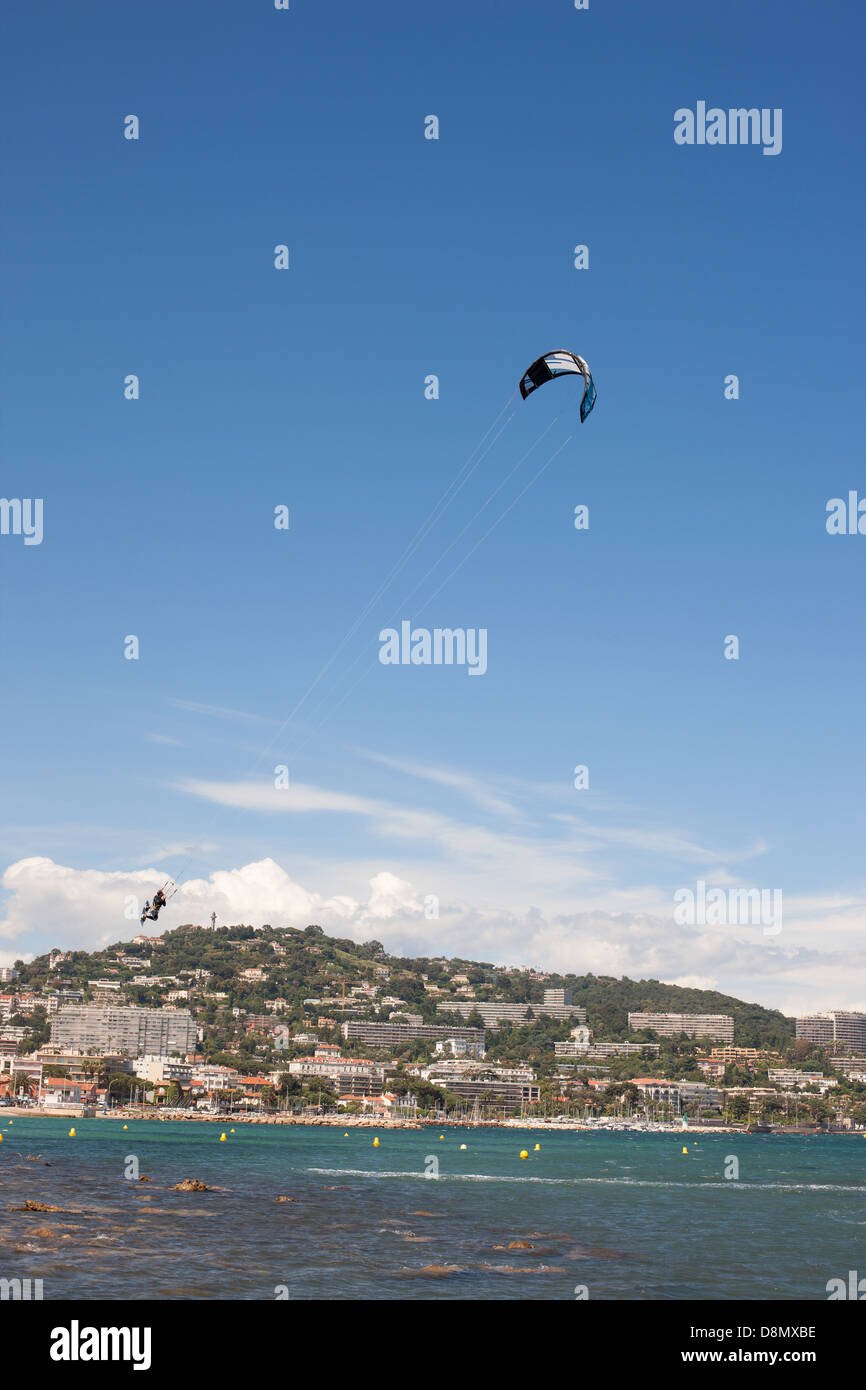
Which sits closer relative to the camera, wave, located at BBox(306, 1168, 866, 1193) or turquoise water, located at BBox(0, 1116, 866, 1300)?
turquoise water, located at BBox(0, 1116, 866, 1300)

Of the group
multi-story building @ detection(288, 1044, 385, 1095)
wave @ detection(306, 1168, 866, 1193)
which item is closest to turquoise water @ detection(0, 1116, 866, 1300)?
wave @ detection(306, 1168, 866, 1193)

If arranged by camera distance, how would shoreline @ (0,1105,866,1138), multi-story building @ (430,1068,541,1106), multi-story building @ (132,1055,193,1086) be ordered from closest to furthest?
shoreline @ (0,1105,866,1138), multi-story building @ (132,1055,193,1086), multi-story building @ (430,1068,541,1106)

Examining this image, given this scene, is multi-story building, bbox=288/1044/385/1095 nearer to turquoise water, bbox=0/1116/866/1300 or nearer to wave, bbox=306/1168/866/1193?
turquoise water, bbox=0/1116/866/1300

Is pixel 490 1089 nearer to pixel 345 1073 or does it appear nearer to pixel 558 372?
pixel 345 1073

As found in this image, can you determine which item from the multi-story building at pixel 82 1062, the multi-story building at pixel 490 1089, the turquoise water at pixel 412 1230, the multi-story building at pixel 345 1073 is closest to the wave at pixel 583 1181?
the turquoise water at pixel 412 1230

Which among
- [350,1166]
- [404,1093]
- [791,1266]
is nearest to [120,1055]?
[404,1093]

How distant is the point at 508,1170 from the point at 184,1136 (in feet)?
160

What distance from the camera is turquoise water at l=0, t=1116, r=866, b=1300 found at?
2519cm

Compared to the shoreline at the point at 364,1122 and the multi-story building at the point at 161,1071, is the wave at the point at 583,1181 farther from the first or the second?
the multi-story building at the point at 161,1071

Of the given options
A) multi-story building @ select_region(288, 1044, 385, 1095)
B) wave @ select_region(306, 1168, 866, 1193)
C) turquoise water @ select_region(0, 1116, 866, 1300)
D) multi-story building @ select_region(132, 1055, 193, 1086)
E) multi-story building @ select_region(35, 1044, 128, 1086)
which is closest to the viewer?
turquoise water @ select_region(0, 1116, 866, 1300)

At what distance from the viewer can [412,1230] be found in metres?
34.5

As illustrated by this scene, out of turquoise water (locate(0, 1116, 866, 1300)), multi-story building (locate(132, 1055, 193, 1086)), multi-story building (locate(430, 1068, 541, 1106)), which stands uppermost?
turquoise water (locate(0, 1116, 866, 1300))

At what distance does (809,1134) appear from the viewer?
620ft
